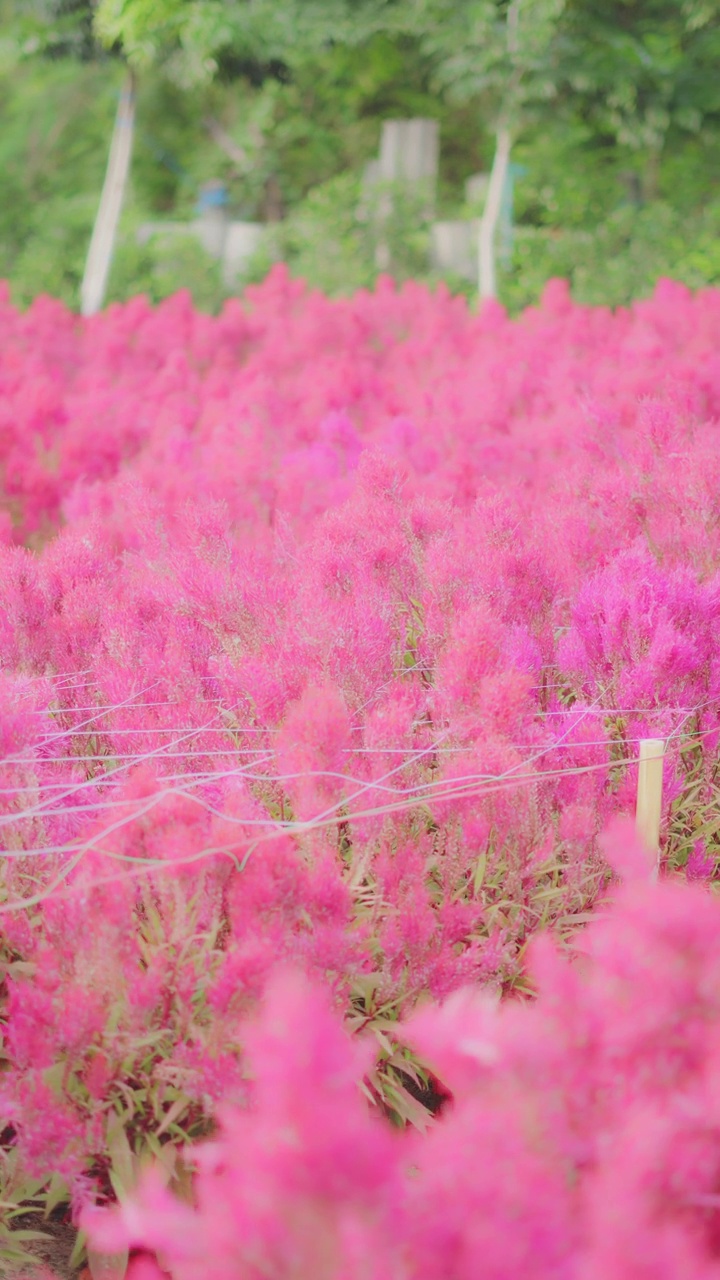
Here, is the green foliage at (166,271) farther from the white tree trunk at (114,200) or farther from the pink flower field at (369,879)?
the pink flower field at (369,879)

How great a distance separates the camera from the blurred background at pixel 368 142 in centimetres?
972

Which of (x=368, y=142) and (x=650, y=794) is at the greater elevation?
(x=368, y=142)

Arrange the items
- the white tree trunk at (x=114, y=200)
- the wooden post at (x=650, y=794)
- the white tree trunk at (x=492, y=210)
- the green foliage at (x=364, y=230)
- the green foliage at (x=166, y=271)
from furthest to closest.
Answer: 1. the green foliage at (x=166, y=271)
2. the green foliage at (x=364, y=230)
3. the white tree trunk at (x=114, y=200)
4. the white tree trunk at (x=492, y=210)
5. the wooden post at (x=650, y=794)

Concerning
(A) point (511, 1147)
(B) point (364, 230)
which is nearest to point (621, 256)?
(B) point (364, 230)

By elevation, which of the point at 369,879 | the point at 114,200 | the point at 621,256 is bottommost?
the point at 369,879

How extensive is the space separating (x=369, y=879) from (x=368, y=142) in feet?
55.7

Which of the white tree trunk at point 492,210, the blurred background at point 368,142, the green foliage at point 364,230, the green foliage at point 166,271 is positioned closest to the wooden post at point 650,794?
the blurred background at point 368,142

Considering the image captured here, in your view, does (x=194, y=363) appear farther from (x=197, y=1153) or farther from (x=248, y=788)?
(x=197, y=1153)

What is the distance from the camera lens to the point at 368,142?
693 inches

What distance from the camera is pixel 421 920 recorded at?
77.7 inches

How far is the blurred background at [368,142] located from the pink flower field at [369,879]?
6.63 meters

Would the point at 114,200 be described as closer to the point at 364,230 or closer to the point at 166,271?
the point at 166,271

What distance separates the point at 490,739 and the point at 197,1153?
3.13 feet

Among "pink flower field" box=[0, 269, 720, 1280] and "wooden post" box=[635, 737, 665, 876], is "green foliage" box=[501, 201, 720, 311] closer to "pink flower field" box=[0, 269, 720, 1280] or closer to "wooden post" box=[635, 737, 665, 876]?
"pink flower field" box=[0, 269, 720, 1280]
